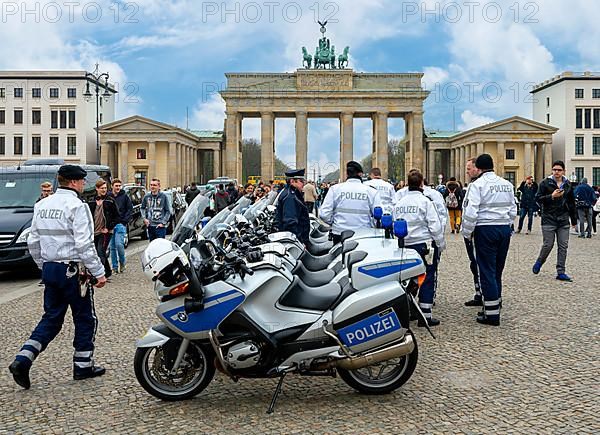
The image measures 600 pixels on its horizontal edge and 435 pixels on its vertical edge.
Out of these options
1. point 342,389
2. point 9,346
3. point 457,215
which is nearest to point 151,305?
point 9,346

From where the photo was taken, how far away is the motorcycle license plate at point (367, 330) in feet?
17.9

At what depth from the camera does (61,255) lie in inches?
241

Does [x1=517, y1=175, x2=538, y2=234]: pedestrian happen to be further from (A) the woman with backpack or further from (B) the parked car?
(B) the parked car

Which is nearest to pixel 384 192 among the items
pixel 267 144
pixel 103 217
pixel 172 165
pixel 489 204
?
pixel 489 204

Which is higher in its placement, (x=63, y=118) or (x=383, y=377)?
(x=63, y=118)

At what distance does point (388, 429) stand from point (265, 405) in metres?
1.14

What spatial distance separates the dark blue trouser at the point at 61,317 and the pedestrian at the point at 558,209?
9210mm

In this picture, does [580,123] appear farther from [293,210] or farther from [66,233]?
[66,233]

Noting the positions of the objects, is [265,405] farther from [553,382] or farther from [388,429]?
[553,382]

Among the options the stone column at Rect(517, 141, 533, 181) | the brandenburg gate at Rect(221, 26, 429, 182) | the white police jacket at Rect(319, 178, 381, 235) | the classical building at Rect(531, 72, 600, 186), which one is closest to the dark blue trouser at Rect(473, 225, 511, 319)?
the white police jacket at Rect(319, 178, 381, 235)

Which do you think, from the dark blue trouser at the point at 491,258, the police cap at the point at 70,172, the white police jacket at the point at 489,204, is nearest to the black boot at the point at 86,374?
the police cap at the point at 70,172

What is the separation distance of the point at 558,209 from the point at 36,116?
8651cm

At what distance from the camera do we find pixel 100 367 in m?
6.58

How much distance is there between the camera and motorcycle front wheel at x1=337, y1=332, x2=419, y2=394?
571 cm
